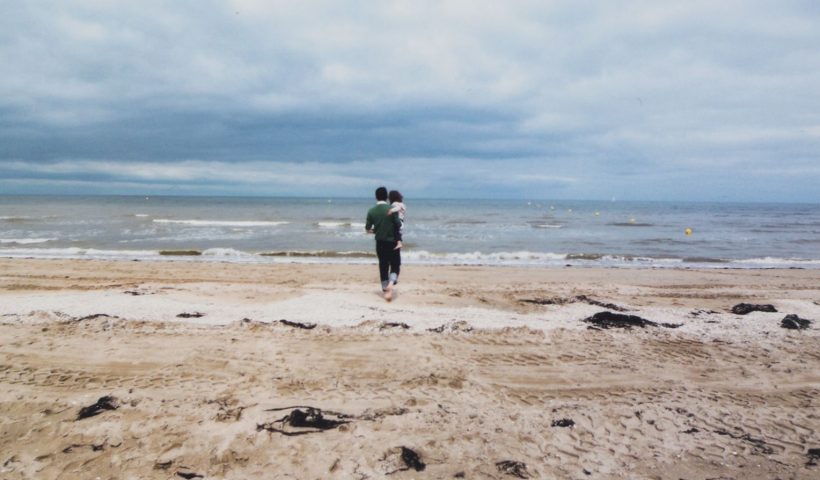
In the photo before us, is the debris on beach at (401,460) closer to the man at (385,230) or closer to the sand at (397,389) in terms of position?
the sand at (397,389)

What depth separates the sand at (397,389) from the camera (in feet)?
11.3

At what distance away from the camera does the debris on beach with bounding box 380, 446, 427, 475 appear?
335 centimetres

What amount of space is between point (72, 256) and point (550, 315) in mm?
17055

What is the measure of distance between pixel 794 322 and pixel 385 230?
6.53m

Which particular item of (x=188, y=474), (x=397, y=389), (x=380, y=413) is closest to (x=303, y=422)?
(x=380, y=413)

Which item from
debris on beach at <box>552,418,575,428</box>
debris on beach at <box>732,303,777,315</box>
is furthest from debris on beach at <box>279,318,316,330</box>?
debris on beach at <box>732,303,777,315</box>

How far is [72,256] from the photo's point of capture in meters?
16.6

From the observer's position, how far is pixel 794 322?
273 inches

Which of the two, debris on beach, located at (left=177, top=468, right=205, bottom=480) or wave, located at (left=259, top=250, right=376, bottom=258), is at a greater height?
wave, located at (left=259, top=250, right=376, bottom=258)

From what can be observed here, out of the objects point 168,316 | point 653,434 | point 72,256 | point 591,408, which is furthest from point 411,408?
point 72,256

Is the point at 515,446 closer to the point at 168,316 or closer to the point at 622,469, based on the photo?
the point at 622,469

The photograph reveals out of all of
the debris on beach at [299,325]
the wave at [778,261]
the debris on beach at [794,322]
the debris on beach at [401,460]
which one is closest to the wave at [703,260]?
the wave at [778,261]

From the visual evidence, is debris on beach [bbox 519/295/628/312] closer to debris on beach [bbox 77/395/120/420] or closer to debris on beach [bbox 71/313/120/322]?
debris on beach [bbox 77/395/120/420]

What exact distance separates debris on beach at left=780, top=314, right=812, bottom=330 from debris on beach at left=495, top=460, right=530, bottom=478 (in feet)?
19.3
